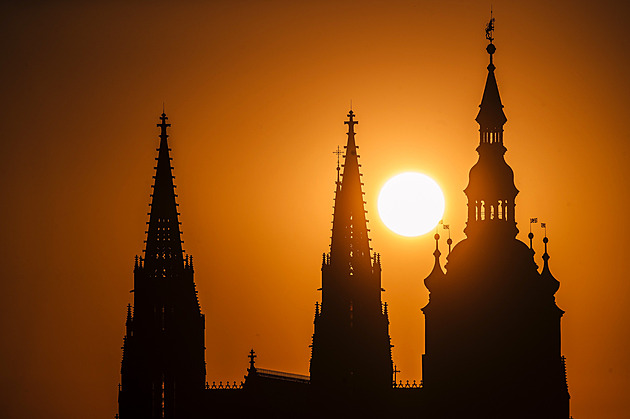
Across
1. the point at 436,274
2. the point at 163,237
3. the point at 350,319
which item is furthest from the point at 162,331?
the point at 436,274

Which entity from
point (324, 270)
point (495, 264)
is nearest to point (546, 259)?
point (495, 264)

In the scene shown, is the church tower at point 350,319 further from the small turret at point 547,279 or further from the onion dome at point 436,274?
the small turret at point 547,279

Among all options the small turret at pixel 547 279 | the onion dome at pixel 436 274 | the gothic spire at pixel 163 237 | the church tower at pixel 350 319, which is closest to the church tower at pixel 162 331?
the gothic spire at pixel 163 237

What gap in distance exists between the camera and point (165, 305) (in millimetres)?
130875

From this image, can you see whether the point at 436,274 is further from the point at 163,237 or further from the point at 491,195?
the point at 163,237

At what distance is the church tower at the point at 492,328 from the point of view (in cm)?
12619

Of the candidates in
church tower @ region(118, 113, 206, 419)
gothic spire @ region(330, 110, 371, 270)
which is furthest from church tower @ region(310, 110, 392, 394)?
church tower @ region(118, 113, 206, 419)

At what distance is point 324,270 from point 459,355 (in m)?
10.6

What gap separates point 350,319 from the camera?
13100cm

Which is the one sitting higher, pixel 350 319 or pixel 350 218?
pixel 350 218

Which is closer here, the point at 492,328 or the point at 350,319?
the point at 492,328

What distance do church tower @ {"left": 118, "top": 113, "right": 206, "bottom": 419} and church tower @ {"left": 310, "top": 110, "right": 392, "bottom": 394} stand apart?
787 cm

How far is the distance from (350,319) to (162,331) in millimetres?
11963

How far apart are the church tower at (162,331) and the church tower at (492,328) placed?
15.2 m
